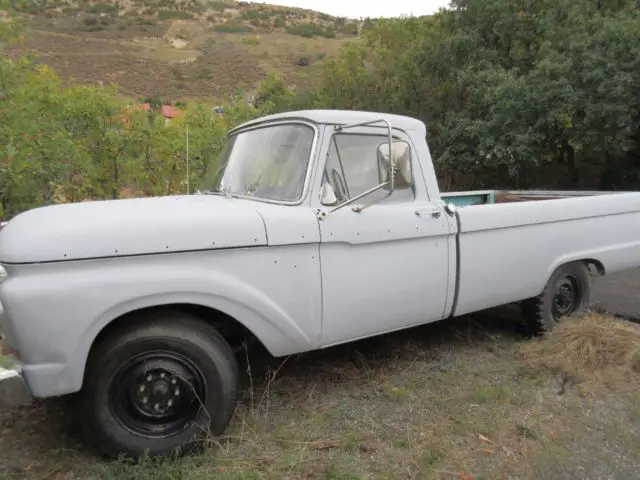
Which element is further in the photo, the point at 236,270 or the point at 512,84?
the point at 512,84

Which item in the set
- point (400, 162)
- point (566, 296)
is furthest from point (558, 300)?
point (400, 162)

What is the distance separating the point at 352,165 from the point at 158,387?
1.79 m

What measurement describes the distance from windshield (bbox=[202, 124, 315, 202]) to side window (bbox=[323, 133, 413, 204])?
172 millimetres

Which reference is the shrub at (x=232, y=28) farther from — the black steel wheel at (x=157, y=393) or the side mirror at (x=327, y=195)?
the black steel wheel at (x=157, y=393)

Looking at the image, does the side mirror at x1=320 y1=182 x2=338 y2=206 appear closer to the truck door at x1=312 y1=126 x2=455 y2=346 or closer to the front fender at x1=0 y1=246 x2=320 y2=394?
the truck door at x1=312 y1=126 x2=455 y2=346

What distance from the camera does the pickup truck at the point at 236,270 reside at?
242 centimetres

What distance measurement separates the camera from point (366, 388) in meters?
3.58

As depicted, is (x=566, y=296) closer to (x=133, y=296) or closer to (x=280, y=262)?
(x=280, y=262)

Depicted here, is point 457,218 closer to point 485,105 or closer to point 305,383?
point 305,383

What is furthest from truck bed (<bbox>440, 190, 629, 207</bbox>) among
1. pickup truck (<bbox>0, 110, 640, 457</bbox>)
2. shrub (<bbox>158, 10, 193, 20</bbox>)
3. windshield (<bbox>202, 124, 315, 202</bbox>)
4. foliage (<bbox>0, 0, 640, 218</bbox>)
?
shrub (<bbox>158, 10, 193, 20</bbox>)

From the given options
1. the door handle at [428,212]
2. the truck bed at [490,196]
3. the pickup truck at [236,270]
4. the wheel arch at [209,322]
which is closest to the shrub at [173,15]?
the truck bed at [490,196]

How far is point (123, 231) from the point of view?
2518 mm

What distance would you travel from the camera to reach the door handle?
3.52 metres

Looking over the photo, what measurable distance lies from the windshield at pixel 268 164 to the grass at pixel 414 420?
119 cm
